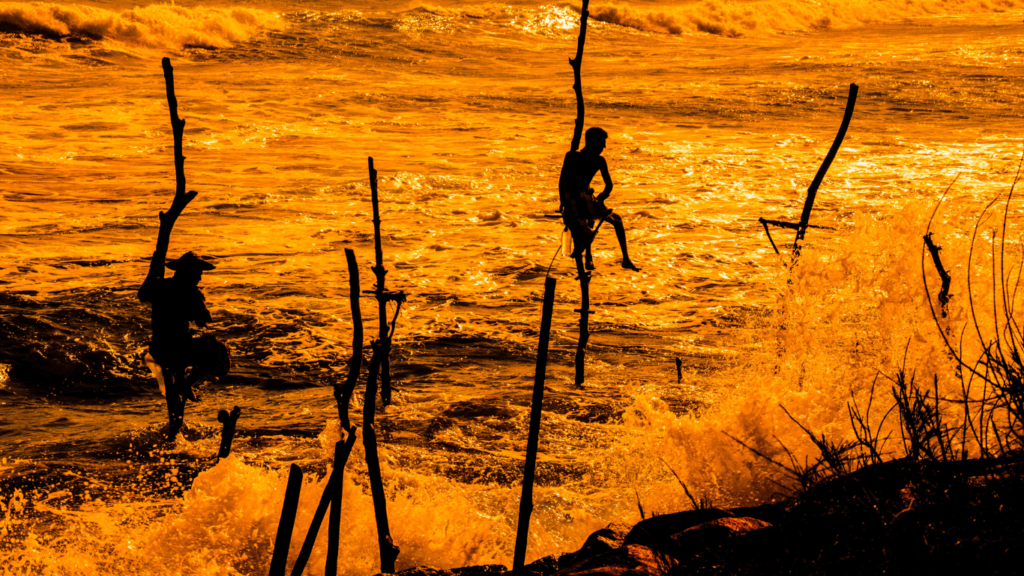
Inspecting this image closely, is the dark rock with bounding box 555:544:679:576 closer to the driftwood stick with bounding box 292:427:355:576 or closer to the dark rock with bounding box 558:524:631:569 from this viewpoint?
the dark rock with bounding box 558:524:631:569

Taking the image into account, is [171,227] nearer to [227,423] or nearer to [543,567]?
[227,423]

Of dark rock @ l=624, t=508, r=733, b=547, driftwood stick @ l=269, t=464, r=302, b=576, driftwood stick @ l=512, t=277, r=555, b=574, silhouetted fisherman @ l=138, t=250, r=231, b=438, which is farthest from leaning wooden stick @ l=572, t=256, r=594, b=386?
driftwood stick @ l=269, t=464, r=302, b=576

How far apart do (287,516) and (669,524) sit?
1.74 metres

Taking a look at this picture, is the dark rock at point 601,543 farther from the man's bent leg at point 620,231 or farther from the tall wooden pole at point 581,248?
the man's bent leg at point 620,231

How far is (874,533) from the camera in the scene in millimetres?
2814

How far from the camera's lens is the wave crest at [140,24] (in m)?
30.0

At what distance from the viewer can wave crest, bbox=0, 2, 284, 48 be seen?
1183 inches

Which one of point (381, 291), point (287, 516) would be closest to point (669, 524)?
point (287, 516)

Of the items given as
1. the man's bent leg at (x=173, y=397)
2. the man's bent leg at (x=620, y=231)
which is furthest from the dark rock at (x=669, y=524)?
the man's bent leg at (x=620, y=231)

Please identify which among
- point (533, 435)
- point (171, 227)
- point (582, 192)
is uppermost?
point (582, 192)

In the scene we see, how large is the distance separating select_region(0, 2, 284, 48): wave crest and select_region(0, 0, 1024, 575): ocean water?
12 cm

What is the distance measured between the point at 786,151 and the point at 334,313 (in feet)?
45.9

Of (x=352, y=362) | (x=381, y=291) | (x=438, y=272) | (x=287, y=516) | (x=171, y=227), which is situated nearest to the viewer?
(x=287, y=516)

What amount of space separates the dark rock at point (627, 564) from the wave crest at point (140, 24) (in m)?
31.1
